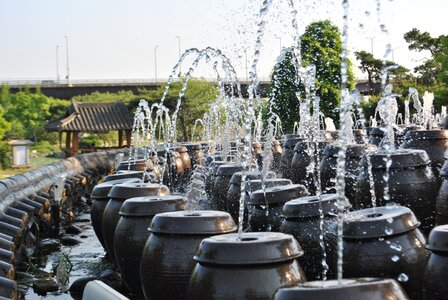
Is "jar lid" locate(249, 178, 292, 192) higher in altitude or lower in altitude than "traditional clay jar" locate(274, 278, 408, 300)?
higher

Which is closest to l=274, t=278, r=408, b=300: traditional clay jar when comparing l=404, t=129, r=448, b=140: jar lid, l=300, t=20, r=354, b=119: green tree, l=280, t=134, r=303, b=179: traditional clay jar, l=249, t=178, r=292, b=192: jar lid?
l=249, t=178, r=292, b=192: jar lid

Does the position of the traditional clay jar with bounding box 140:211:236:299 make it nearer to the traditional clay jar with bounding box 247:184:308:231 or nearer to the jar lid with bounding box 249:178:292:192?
the traditional clay jar with bounding box 247:184:308:231

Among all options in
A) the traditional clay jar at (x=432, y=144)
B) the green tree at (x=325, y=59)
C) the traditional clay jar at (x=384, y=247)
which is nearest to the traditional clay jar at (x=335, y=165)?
the traditional clay jar at (x=432, y=144)

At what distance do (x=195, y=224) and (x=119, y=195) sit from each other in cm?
254

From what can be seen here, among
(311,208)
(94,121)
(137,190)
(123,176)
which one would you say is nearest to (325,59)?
(94,121)

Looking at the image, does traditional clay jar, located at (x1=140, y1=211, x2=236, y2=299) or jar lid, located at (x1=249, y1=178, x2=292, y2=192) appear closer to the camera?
traditional clay jar, located at (x1=140, y1=211, x2=236, y2=299)

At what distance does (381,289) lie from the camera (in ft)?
10.4

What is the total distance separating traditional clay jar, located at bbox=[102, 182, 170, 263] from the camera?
7.67m

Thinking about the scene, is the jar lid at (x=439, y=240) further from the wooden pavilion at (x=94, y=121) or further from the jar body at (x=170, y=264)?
the wooden pavilion at (x=94, y=121)

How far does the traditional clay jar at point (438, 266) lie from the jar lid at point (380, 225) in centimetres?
39

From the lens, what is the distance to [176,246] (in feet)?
18.0

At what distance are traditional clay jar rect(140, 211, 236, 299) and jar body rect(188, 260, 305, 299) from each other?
1.04 m

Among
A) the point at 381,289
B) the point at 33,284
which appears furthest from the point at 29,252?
the point at 381,289

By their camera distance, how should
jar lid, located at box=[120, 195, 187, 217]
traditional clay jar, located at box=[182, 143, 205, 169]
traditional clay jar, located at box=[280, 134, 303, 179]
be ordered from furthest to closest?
traditional clay jar, located at box=[182, 143, 205, 169] < traditional clay jar, located at box=[280, 134, 303, 179] < jar lid, located at box=[120, 195, 187, 217]
